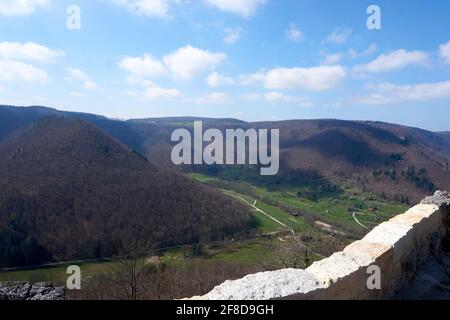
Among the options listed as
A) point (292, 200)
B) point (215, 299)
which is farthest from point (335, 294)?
point (292, 200)

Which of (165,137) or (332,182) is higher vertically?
(165,137)

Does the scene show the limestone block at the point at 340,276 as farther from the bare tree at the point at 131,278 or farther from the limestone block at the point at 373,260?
the bare tree at the point at 131,278

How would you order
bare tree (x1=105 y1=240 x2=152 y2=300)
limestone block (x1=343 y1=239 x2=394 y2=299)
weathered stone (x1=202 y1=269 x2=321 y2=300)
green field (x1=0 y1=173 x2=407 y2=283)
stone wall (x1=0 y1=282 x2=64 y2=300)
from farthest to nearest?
green field (x1=0 y1=173 x2=407 y2=283)
bare tree (x1=105 y1=240 x2=152 y2=300)
stone wall (x1=0 y1=282 x2=64 y2=300)
limestone block (x1=343 y1=239 x2=394 y2=299)
weathered stone (x1=202 y1=269 x2=321 y2=300)

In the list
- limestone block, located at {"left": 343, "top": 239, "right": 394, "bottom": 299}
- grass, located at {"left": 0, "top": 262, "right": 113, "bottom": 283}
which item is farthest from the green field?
limestone block, located at {"left": 343, "top": 239, "right": 394, "bottom": 299}

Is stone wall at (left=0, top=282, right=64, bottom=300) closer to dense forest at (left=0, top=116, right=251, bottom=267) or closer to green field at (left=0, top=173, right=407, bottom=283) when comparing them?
green field at (left=0, top=173, right=407, bottom=283)

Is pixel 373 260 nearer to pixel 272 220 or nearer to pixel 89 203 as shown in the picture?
pixel 89 203

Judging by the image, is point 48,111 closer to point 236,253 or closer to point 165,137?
point 165,137

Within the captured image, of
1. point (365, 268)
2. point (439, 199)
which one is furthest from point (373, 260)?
point (439, 199)
